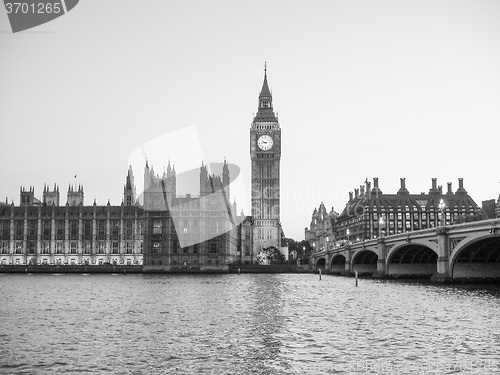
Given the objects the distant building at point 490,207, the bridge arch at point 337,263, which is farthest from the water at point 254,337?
the distant building at point 490,207

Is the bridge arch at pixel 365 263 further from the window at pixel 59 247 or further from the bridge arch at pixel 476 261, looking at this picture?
the window at pixel 59 247

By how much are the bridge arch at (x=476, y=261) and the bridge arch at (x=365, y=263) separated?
168 ft

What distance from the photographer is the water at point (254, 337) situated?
27.8 m

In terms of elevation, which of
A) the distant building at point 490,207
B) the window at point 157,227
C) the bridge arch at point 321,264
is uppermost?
the distant building at point 490,207

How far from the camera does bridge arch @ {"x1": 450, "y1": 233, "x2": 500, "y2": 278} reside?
7900 centimetres

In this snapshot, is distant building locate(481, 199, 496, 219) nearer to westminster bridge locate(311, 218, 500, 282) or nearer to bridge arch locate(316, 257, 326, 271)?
bridge arch locate(316, 257, 326, 271)

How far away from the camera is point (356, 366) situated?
27.3m

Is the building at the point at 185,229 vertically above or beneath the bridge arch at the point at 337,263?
above

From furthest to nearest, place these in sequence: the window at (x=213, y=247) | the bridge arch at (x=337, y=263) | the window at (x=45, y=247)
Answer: the window at (x=45, y=247), the window at (x=213, y=247), the bridge arch at (x=337, y=263)

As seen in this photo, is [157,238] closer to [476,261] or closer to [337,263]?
[337,263]

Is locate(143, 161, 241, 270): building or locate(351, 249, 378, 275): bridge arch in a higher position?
locate(143, 161, 241, 270): building

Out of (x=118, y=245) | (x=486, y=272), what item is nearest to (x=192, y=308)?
(x=486, y=272)

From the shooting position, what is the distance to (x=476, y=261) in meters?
84.4

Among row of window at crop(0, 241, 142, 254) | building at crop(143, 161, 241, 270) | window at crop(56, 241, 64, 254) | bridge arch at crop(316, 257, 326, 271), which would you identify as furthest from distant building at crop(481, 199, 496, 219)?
window at crop(56, 241, 64, 254)
